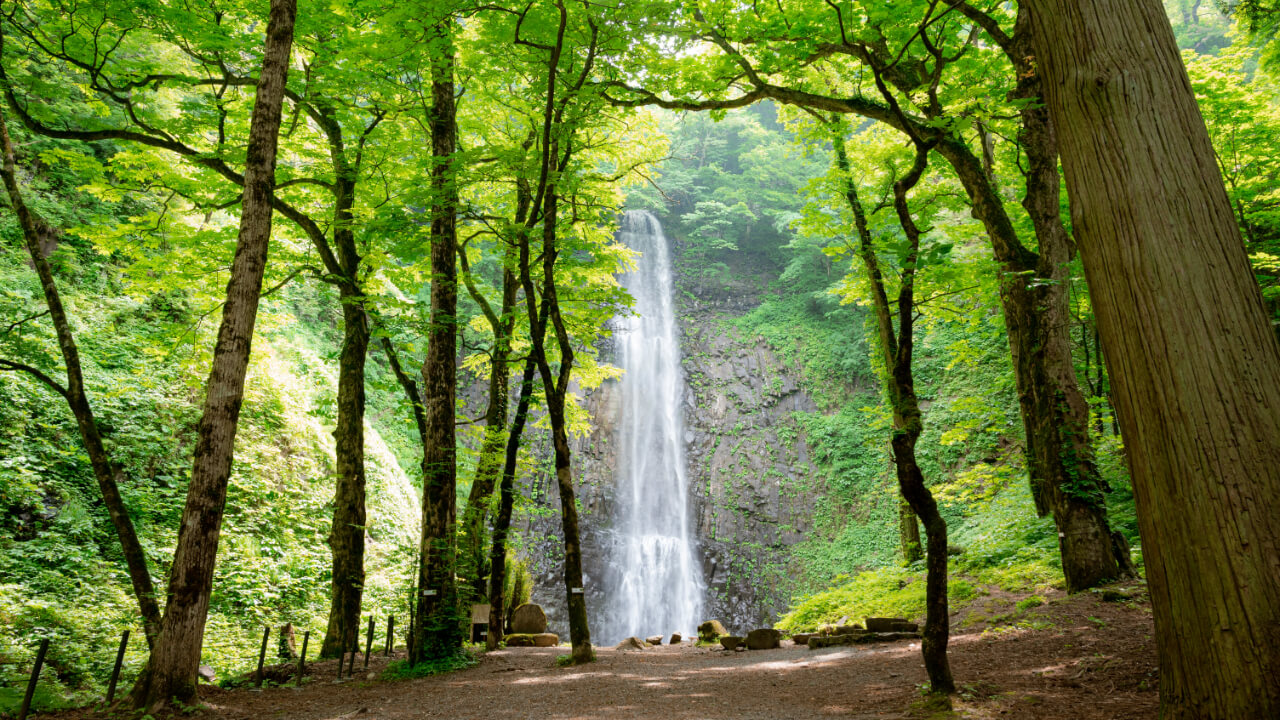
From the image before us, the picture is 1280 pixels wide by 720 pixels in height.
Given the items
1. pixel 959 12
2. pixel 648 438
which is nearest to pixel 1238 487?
pixel 959 12

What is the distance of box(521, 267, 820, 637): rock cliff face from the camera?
19859 mm

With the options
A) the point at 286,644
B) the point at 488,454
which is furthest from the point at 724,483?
the point at 286,644

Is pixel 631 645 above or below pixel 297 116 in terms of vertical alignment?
below

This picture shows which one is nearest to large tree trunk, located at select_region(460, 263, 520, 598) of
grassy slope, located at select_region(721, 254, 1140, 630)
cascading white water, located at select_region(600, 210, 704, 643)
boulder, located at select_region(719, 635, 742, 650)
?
boulder, located at select_region(719, 635, 742, 650)

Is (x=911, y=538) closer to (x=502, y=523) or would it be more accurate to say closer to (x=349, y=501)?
(x=502, y=523)

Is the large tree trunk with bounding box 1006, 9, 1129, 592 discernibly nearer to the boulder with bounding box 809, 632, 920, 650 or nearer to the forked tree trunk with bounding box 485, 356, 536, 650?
the boulder with bounding box 809, 632, 920, 650

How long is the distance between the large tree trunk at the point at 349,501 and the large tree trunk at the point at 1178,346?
7.22 m

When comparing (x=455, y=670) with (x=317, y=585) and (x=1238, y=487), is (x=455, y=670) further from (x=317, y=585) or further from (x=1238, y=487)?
(x=1238, y=487)

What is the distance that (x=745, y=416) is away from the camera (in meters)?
24.2

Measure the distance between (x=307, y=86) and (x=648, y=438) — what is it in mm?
17820

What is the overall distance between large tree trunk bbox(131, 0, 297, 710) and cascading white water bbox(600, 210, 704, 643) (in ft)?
40.1

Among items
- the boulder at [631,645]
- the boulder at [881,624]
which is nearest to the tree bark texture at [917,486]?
the boulder at [881,624]

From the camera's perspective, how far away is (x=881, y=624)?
319 inches

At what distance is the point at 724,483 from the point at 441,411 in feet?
53.0
